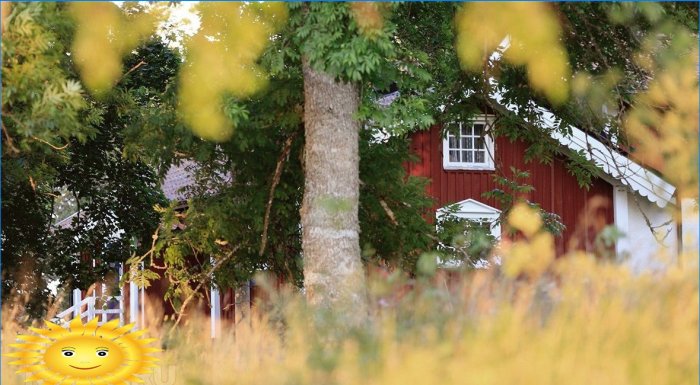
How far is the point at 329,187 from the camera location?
948 centimetres

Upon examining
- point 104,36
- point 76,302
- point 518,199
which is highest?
point 104,36

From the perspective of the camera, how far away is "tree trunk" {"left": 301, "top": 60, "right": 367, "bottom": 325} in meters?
9.37

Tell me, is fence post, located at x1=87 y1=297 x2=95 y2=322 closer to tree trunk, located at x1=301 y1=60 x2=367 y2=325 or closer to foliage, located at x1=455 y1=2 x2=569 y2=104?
foliage, located at x1=455 y1=2 x2=569 y2=104

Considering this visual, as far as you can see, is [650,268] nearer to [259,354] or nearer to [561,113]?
[259,354]

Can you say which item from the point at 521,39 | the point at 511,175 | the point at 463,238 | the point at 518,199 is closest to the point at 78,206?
the point at 518,199

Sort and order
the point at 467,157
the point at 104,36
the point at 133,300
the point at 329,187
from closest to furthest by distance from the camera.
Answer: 1. the point at 329,187
2. the point at 104,36
3. the point at 467,157
4. the point at 133,300

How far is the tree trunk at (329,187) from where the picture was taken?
9367 millimetres

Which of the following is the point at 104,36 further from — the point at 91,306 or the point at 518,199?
the point at 91,306

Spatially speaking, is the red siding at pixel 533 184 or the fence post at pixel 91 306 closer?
the fence post at pixel 91 306

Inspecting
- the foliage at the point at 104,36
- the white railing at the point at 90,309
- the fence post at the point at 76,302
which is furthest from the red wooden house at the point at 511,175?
the foliage at the point at 104,36

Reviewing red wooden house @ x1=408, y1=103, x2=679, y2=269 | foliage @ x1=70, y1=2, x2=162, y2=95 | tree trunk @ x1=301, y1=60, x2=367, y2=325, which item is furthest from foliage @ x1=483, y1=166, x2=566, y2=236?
red wooden house @ x1=408, y1=103, x2=679, y2=269

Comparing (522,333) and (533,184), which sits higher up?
(533,184)

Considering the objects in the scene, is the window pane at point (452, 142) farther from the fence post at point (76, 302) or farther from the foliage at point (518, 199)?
the fence post at point (76, 302)

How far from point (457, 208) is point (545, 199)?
586cm
